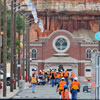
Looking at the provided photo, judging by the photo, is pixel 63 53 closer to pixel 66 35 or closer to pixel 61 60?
pixel 61 60

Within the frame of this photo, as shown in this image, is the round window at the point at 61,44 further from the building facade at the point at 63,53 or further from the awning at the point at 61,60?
the awning at the point at 61,60

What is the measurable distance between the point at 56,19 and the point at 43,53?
22.0 metres

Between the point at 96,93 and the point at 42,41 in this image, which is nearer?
the point at 96,93

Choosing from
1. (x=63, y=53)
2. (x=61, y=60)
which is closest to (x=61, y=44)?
(x=63, y=53)

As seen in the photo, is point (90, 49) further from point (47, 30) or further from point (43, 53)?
point (47, 30)

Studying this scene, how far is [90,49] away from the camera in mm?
72750

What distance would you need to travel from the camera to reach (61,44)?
73.8 m

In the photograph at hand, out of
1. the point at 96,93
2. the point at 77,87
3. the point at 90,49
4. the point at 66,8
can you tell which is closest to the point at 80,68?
the point at 90,49

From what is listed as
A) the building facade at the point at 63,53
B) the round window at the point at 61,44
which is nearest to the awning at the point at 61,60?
the building facade at the point at 63,53

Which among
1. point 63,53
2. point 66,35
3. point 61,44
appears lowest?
point 63,53

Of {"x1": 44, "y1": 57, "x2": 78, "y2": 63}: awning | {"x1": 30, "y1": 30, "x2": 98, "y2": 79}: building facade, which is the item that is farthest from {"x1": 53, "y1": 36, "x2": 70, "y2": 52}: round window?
{"x1": 44, "y1": 57, "x2": 78, "y2": 63}: awning

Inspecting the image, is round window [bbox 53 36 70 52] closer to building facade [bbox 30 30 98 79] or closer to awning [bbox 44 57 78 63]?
building facade [bbox 30 30 98 79]

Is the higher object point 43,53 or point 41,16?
point 41,16

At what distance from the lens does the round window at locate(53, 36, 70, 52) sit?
241 feet
